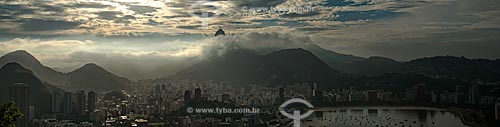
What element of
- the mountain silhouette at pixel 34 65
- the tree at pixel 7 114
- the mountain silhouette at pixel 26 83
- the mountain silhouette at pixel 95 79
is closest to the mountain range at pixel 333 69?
the mountain silhouette at pixel 95 79

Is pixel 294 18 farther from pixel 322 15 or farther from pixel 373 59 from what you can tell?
pixel 373 59

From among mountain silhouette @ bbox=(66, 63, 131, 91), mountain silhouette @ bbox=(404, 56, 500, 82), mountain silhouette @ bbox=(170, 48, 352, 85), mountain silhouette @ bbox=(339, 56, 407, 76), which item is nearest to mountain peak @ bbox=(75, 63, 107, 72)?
mountain silhouette @ bbox=(66, 63, 131, 91)

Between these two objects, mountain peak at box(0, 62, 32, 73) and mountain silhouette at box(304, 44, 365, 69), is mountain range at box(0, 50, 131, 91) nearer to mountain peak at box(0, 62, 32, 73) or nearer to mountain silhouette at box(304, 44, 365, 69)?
mountain peak at box(0, 62, 32, 73)

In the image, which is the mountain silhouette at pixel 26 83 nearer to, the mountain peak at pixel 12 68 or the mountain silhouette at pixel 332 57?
the mountain peak at pixel 12 68

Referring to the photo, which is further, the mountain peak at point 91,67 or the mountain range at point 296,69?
the mountain peak at point 91,67

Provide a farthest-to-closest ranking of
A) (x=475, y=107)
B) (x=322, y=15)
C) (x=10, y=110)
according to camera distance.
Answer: (x=322, y=15), (x=475, y=107), (x=10, y=110)

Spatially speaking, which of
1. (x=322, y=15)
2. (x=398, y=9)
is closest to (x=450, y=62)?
(x=398, y=9)

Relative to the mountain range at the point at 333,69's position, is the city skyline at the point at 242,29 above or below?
above
